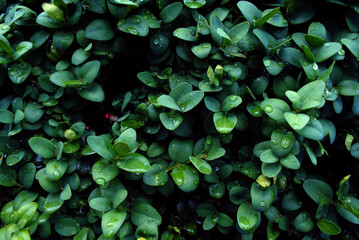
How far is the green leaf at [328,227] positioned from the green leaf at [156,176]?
0.81 meters

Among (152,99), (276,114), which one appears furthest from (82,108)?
(276,114)

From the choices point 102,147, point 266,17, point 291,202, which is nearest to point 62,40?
point 102,147

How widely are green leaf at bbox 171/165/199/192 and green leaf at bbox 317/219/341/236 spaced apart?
2.17 feet

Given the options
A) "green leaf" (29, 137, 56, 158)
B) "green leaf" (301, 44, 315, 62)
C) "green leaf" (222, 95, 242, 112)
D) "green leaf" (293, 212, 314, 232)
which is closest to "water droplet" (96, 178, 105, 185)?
"green leaf" (29, 137, 56, 158)

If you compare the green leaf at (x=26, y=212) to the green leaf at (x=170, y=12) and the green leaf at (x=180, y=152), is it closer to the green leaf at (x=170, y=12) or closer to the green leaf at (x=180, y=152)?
the green leaf at (x=180, y=152)

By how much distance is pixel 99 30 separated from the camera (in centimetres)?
156

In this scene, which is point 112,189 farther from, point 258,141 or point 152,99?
point 258,141

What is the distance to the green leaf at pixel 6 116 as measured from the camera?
156cm

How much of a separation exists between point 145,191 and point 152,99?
491mm

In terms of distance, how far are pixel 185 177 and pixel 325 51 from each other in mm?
923

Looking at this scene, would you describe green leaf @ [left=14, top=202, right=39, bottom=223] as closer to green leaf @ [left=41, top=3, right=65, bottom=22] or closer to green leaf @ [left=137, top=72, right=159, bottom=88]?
green leaf @ [left=137, top=72, right=159, bottom=88]

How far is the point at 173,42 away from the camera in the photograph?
175cm

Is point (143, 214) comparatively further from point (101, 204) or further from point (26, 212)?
point (26, 212)

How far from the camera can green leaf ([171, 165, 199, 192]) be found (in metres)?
1.46
